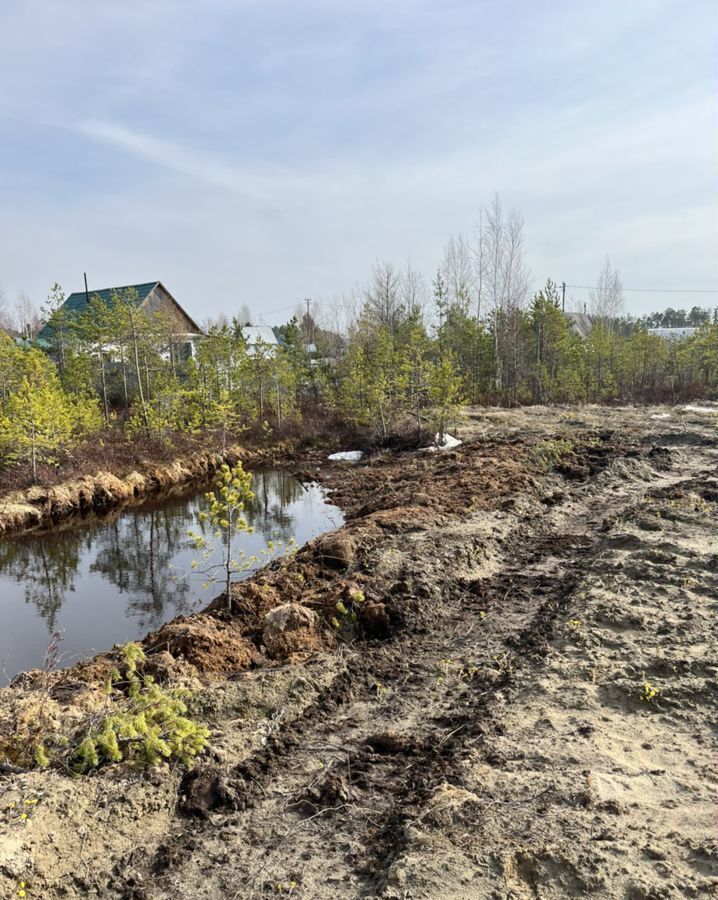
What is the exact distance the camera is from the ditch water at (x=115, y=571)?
902 cm

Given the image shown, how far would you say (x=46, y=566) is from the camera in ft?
40.8

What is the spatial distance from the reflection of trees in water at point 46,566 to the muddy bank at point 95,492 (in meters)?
1.15

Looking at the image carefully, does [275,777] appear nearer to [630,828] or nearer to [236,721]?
[236,721]

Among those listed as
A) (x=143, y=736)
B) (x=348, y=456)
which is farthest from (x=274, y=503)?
(x=143, y=736)

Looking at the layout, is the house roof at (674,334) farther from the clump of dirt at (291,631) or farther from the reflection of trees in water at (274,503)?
the clump of dirt at (291,631)

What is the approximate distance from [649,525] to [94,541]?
11925 millimetres

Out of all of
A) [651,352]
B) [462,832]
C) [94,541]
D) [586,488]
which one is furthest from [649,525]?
[651,352]

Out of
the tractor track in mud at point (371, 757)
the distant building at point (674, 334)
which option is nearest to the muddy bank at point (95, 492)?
the tractor track in mud at point (371, 757)

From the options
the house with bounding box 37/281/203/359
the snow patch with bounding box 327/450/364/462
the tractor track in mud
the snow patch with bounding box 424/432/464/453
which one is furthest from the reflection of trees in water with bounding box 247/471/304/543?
the house with bounding box 37/281/203/359

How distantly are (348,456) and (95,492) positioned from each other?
9.39 meters

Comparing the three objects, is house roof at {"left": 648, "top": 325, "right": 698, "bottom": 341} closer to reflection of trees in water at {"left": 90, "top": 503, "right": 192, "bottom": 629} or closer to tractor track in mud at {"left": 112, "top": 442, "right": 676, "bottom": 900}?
reflection of trees in water at {"left": 90, "top": 503, "right": 192, "bottom": 629}

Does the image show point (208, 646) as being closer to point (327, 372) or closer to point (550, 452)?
point (550, 452)

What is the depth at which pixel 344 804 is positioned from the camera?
422 cm

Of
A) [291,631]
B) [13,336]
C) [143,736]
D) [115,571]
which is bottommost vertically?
[115,571]
